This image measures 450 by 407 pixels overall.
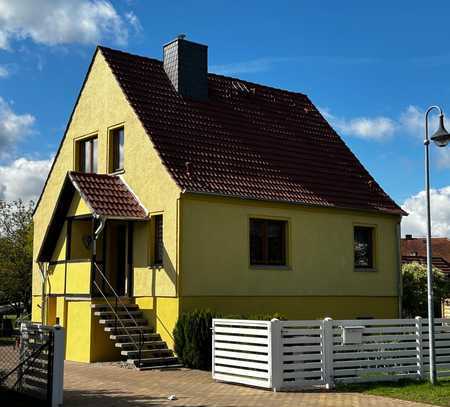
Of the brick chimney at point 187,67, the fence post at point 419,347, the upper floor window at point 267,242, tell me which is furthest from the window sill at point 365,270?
the fence post at point 419,347

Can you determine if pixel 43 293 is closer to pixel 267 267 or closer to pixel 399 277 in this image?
pixel 267 267

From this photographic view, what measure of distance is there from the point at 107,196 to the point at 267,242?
5.04 metres

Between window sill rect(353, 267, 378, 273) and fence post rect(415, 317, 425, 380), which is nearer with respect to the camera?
fence post rect(415, 317, 425, 380)

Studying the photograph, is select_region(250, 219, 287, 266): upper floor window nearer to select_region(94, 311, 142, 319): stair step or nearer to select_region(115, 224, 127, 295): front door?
select_region(94, 311, 142, 319): stair step

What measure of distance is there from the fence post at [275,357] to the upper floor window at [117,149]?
10267 millimetres

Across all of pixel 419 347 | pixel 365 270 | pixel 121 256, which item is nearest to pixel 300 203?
pixel 365 270

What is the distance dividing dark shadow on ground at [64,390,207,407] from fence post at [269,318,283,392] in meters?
2.02

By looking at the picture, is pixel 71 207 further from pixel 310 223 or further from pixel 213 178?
pixel 310 223

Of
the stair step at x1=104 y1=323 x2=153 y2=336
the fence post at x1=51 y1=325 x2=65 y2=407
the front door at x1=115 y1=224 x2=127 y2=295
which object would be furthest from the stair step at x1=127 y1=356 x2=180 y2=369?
the fence post at x1=51 y1=325 x2=65 y2=407

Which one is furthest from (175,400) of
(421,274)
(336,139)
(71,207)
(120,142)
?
(421,274)

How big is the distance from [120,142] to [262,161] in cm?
461

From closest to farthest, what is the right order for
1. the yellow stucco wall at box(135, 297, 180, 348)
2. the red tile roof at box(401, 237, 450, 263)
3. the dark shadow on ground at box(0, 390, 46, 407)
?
the dark shadow on ground at box(0, 390, 46, 407) → the yellow stucco wall at box(135, 297, 180, 348) → the red tile roof at box(401, 237, 450, 263)

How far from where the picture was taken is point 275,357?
13.9 meters

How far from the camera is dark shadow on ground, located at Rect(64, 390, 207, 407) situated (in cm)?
1214
